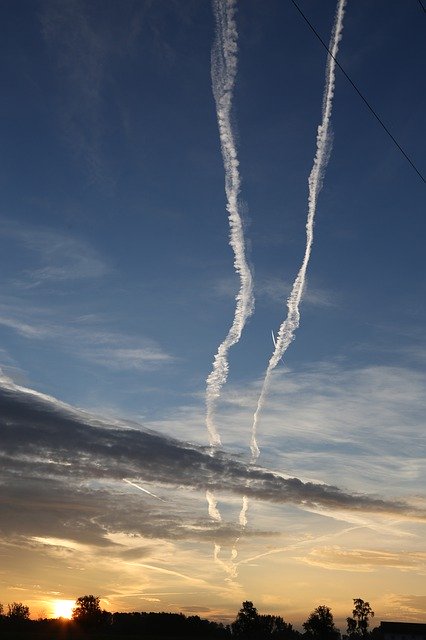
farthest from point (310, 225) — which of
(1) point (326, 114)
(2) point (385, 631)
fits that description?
(2) point (385, 631)

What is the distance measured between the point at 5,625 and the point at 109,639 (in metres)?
66.9

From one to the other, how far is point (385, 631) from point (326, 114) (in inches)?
7999

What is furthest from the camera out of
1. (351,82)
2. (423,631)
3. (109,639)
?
(423,631)

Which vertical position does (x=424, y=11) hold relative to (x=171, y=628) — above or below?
above

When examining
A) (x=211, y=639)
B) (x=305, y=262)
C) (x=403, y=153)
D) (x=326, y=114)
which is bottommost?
(x=211, y=639)

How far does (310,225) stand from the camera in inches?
980

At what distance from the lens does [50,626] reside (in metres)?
191

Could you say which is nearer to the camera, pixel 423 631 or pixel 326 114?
pixel 326 114

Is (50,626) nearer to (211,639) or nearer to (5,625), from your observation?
(5,625)

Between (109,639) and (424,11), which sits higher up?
(424,11)

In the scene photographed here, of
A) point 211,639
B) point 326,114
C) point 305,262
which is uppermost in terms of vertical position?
point 326,114

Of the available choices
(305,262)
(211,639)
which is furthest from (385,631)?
(305,262)

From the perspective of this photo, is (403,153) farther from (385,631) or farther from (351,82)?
(385,631)

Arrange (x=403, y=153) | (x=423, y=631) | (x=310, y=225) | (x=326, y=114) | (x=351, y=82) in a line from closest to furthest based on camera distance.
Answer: (x=351, y=82)
(x=403, y=153)
(x=326, y=114)
(x=310, y=225)
(x=423, y=631)
